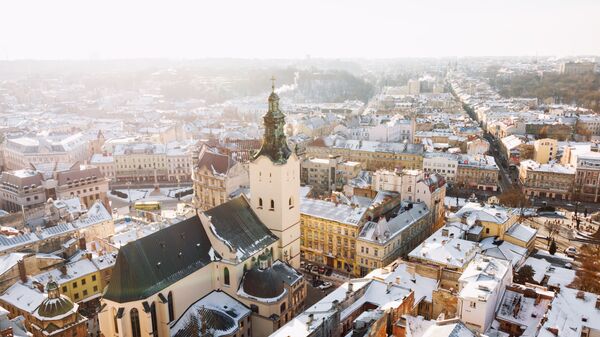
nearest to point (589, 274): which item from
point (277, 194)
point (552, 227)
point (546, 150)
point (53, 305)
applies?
point (552, 227)

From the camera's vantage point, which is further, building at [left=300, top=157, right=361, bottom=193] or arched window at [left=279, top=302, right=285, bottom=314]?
building at [left=300, top=157, right=361, bottom=193]

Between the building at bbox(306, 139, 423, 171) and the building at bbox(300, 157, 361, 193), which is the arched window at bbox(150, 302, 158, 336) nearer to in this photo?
the building at bbox(300, 157, 361, 193)

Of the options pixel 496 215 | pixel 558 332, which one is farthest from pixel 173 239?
pixel 496 215

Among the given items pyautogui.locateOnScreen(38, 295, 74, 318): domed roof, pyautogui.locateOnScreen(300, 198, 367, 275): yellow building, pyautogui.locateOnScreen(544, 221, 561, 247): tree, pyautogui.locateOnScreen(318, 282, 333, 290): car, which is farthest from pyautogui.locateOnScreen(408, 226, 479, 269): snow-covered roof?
pyautogui.locateOnScreen(38, 295, 74, 318): domed roof

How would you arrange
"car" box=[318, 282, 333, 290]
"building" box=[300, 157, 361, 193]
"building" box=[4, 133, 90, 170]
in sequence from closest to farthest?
"car" box=[318, 282, 333, 290] < "building" box=[300, 157, 361, 193] < "building" box=[4, 133, 90, 170]

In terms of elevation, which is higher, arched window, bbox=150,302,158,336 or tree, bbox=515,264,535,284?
arched window, bbox=150,302,158,336

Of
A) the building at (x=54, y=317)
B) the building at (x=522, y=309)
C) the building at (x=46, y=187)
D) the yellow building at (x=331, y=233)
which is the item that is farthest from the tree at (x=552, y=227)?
the building at (x=46, y=187)

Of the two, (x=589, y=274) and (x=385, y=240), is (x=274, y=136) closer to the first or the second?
(x=385, y=240)
